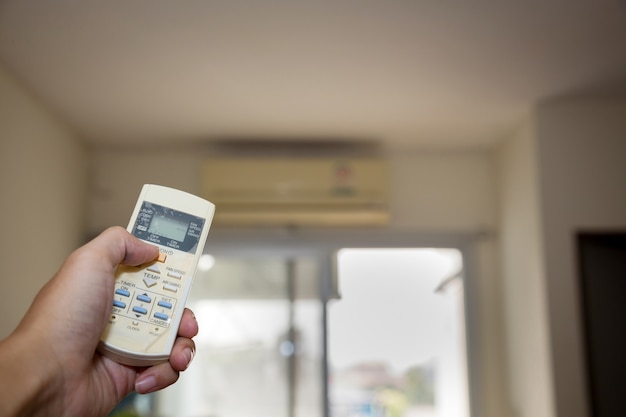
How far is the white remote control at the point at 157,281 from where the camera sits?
133 centimetres

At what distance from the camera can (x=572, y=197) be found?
316 cm

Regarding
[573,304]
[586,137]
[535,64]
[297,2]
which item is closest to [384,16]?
[297,2]

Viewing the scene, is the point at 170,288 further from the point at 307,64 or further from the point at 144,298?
the point at 307,64

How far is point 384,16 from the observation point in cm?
242

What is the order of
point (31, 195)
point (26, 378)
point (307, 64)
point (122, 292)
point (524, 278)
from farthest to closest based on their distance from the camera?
point (524, 278)
point (31, 195)
point (307, 64)
point (122, 292)
point (26, 378)

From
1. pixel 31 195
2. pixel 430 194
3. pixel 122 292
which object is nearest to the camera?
pixel 122 292

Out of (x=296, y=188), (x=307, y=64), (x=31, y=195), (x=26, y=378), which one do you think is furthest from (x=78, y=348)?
(x=296, y=188)

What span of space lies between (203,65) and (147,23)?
371 mm

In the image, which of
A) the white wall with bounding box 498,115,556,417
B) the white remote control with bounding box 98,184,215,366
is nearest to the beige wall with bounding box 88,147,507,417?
the white wall with bounding box 498,115,556,417

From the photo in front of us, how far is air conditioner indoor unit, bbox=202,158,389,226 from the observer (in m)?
3.59

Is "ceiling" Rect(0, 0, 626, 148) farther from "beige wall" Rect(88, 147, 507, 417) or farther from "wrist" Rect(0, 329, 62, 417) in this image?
"wrist" Rect(0, 329, 62, 417)

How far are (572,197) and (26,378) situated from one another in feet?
8.43

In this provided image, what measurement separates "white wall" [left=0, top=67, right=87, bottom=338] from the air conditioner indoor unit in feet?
2.08

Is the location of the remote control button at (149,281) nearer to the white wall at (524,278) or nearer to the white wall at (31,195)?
the white wall at (31,195)
